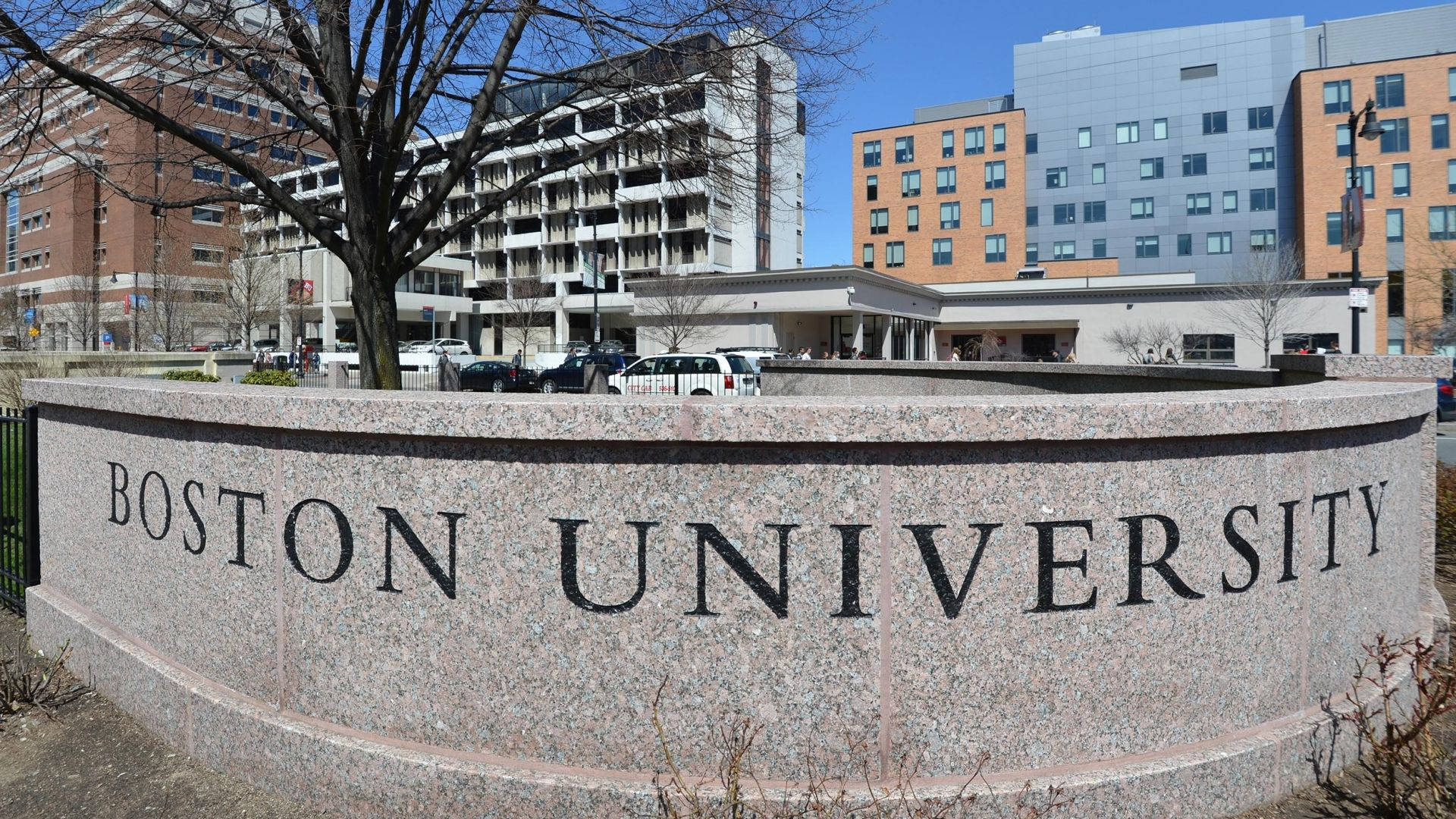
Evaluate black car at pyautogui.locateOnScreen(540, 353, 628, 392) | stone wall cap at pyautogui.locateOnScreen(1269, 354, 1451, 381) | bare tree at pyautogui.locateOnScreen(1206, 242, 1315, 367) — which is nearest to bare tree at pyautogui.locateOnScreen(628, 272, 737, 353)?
black car at pyautogui.locateOnScreen(540, 353, 628, 392)

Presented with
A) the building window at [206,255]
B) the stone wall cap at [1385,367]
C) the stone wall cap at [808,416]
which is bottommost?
the stone wall cap at [808,416]

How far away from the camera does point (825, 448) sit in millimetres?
3086

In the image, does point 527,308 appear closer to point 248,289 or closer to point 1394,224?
point 248,289

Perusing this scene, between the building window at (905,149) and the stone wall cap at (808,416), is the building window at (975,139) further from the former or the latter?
the stone wall cap at (808,416)

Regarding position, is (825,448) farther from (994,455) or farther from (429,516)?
(429,516)

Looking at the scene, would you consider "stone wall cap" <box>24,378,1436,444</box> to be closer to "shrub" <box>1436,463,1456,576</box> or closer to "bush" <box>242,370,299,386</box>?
"shrub" <box>1436,463,1456,576</box>

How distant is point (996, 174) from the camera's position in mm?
71750

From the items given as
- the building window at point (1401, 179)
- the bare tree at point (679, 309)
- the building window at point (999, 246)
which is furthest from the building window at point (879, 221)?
the building window at point (1401, 179)

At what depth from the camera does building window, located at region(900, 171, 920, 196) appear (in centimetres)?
7400

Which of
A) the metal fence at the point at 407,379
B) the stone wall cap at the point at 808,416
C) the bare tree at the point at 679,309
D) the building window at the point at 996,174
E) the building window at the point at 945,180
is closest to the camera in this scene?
the stone wall cap at the point at 808,416

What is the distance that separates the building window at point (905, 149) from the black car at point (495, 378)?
51542 mm

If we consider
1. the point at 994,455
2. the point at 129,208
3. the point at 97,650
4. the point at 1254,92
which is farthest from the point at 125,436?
the point at 1254,92

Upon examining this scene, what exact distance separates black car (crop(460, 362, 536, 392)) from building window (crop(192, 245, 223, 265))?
29656 mm

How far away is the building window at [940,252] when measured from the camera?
73.4 meters
